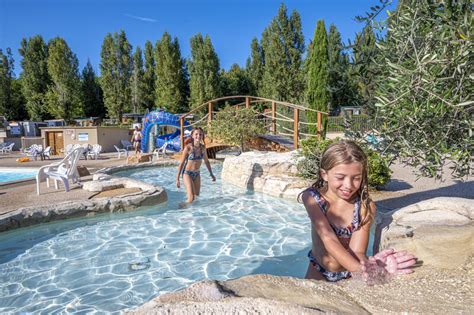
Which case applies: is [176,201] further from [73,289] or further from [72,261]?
[73,289]

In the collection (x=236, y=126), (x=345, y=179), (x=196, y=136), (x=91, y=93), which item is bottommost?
(x=345, y=179)

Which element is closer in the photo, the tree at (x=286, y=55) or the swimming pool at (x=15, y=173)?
the swimming pool at (x=15, y=173)

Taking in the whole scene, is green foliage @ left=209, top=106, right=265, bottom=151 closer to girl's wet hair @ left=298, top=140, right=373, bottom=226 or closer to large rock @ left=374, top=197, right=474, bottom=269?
large rock @ left=374, top=197, right=474, bottom=269

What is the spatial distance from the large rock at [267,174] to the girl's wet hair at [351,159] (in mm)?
5694

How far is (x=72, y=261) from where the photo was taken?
4785 millimetres

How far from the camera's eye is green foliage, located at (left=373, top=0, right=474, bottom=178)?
179 cm

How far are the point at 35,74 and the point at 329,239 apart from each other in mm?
45190

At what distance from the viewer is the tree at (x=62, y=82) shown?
35438mm

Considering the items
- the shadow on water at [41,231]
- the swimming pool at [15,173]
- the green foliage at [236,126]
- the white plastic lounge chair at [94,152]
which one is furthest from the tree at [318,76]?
the swimming pool at [15,173]

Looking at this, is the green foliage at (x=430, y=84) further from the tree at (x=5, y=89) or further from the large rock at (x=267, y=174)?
the tree at (x=5, y=89)

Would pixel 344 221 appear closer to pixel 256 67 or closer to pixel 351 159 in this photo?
pixel 351 159

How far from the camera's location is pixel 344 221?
236cm

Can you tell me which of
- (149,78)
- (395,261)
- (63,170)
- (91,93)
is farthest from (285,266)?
(91,93)

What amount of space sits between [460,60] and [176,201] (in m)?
7.22
